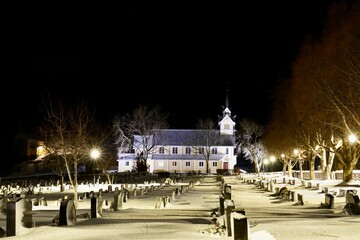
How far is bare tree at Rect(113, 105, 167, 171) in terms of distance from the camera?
83.8 meters

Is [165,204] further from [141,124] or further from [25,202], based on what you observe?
[141,124]

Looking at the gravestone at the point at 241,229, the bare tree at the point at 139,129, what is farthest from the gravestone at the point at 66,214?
the bare tree at the point at 139,129

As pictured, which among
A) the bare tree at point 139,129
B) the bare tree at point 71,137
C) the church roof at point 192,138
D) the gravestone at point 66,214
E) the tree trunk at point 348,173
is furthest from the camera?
the church roof at point 192,138

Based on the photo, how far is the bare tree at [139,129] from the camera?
8381cm

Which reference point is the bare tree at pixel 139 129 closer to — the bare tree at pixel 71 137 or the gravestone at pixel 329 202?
the bare tree at pixel 71 137

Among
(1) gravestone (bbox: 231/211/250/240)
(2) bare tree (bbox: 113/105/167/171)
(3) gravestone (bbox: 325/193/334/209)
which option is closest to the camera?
(1) gravestone (bbox: 231/211/250/240)

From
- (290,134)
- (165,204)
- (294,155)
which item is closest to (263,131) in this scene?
(294,155)

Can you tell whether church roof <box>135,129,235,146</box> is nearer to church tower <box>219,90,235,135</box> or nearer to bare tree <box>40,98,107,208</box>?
church tower <box>219,90,235,135</box>

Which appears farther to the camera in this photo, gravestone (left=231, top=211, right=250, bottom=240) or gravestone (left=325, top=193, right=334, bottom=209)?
gravestone (left=325, top=193, right=334, bottom=209)

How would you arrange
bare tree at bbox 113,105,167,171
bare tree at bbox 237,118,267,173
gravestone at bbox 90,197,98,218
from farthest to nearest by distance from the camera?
bare tree at bbox 237,118,267,173 < bare tree at bbox 113,105,167,171 < gravestone at bbox 90,197,98,218

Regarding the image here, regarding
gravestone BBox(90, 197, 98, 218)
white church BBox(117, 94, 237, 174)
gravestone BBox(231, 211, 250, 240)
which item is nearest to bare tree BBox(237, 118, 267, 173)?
white church BBox(117, 94, 237, 174)

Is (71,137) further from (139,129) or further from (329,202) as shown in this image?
(139,129)

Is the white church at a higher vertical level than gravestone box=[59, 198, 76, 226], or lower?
higher

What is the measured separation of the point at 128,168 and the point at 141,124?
16422 millimetres
